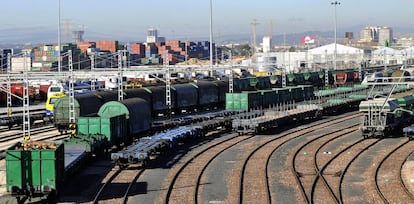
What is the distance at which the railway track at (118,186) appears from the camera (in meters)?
22.6

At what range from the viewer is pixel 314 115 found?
53.5 metres

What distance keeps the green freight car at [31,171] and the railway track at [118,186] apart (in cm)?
188

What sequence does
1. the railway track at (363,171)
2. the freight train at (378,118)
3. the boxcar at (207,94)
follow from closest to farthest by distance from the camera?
the railway track at (363,171)
the freight train at (378,118)
the boxcar at (207,94)

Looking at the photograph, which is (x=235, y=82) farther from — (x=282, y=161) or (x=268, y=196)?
(x=268, y=196)

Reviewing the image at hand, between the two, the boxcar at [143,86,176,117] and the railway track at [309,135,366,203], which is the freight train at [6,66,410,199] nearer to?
the boxcar at [143,86,176,117]

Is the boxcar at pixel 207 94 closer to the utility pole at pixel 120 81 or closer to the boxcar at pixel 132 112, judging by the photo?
Answer: the utility pole at pixel 120 81

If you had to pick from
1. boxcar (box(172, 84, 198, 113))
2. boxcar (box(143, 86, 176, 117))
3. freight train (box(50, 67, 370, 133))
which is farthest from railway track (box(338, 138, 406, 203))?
boxcar (box(172, 84, 198, 113))

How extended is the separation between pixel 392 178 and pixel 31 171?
1534 centimetres

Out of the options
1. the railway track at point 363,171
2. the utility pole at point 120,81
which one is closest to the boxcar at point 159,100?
the utility pole at point 120,81

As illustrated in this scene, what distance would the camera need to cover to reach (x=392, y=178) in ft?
87.0

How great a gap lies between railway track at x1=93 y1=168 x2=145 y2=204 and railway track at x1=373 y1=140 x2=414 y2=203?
32.4 feet

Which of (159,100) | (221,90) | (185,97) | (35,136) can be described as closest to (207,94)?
(221,90)

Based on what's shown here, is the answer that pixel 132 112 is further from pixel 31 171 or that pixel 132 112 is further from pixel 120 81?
pixel 31 171

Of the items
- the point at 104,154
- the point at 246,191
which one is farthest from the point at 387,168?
the point at 104,154
